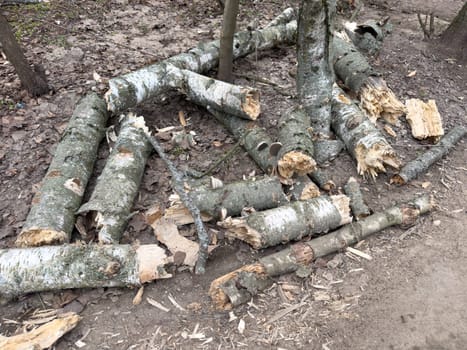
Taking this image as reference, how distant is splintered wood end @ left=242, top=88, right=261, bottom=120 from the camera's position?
4.97 meters

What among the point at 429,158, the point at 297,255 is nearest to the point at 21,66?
the point at 297,255

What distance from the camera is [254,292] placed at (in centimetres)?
352

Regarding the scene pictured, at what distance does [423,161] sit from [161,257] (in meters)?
3.53

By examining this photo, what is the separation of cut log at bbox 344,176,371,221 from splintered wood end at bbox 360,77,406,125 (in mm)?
1401

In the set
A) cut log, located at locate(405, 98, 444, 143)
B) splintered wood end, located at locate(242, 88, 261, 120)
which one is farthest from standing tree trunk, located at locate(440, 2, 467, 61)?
splintered wood end, located at locate(242, 88, 261, 120)

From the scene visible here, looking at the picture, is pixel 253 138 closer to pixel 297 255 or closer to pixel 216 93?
pixel 216 93

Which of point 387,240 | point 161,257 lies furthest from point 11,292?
point 387,240

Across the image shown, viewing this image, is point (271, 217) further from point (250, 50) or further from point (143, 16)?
point (143, 16)

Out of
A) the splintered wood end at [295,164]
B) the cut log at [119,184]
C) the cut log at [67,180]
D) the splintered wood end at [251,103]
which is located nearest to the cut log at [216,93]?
the splintered wood end at [251,103]

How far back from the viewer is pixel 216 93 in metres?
5.17

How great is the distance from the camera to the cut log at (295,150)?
418cm

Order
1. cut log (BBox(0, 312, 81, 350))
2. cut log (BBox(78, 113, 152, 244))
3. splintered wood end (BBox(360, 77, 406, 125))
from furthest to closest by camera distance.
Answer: splintered wood end (BBox(360, 77, 406, 125)) < cut log (BBox(78, 113, 152, 244)) < cut log (BBox(0, 312, 81, 350))

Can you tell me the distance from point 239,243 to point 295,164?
106 cm

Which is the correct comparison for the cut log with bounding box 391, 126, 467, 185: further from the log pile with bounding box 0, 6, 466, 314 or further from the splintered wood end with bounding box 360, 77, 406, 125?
the splintered wood end with bounding box 360, 77, 406, 125
